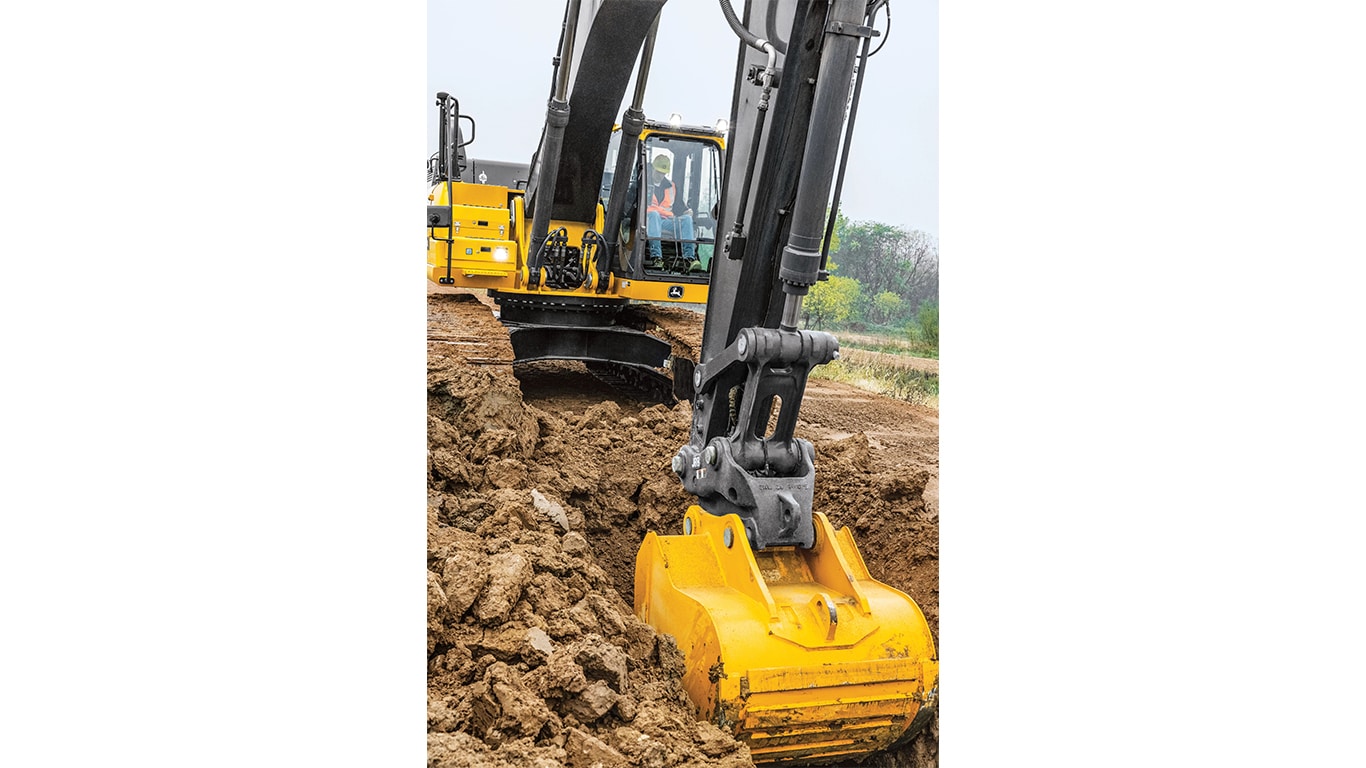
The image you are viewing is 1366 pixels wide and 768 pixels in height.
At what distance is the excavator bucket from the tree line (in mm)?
6741

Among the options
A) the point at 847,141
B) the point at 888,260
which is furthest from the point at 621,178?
the point at 847,141

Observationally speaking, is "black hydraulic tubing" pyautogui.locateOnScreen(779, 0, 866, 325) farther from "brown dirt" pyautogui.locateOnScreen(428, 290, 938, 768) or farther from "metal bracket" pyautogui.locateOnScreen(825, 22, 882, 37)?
"brown dirt" pyautogui.locateOnScreen(428, 290, 938, 768)

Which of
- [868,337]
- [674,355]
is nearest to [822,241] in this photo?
[674,355]

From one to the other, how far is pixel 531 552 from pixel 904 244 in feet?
25.7

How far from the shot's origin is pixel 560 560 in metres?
3.24

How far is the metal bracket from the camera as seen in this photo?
2.96m

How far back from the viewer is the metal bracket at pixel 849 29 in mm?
2959

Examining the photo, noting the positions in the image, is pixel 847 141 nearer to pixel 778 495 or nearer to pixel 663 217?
pixel 778 495

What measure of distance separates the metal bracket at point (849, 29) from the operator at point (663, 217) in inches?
200

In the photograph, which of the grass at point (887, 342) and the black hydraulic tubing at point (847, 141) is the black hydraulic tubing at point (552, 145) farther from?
the grass at point (887, 342)

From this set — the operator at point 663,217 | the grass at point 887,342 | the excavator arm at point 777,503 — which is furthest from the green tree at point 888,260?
the excavator arm at point 777,503

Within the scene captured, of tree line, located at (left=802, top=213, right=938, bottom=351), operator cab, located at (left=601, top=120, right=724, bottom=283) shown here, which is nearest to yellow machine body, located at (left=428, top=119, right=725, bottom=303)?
operator cab, located at (left=601, top=120, right=724, bottom=283)

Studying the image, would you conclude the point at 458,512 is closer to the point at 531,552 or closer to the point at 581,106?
the point at 531,552

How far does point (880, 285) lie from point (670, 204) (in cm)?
400
